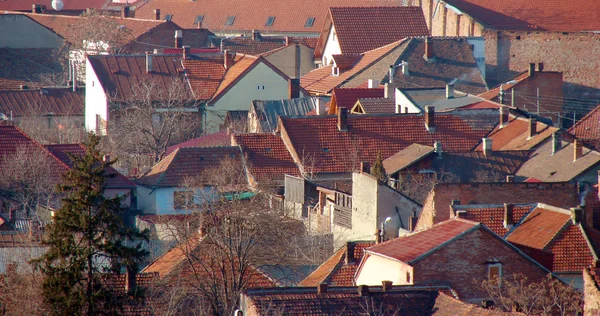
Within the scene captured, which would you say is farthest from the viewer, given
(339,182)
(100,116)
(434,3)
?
(434,3)

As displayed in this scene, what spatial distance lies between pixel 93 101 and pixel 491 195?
82.6 feet

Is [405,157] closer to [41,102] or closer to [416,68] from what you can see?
[416,68]

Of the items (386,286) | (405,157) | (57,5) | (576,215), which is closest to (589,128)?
(405,157)

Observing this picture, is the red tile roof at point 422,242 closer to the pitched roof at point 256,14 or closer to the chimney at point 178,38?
the chimney at point 178,38

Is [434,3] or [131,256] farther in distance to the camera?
[434,3]

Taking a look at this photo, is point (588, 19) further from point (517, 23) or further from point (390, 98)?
point (390, 98)

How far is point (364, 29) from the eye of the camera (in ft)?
203

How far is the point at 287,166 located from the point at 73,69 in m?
22.8

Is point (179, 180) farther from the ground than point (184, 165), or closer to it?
closer to it

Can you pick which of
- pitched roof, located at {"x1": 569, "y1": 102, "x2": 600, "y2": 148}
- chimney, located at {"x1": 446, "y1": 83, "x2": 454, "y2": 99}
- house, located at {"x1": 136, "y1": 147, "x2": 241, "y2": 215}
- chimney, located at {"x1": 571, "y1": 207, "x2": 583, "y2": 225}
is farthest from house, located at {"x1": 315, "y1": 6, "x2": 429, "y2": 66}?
chimney, located at {"x1": 571, "y1": 207, "x2": 583, "y2": 225}

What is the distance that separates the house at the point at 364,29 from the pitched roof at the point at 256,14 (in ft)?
36.7

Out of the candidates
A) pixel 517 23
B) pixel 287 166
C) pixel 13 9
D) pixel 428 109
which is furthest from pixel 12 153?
pixel 13 9

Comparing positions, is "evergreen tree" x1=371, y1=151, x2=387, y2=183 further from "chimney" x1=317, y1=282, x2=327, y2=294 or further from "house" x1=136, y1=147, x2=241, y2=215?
"chimney" x1=317, y1=282, x2=327, y2=294

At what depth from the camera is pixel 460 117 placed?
42.8 m
